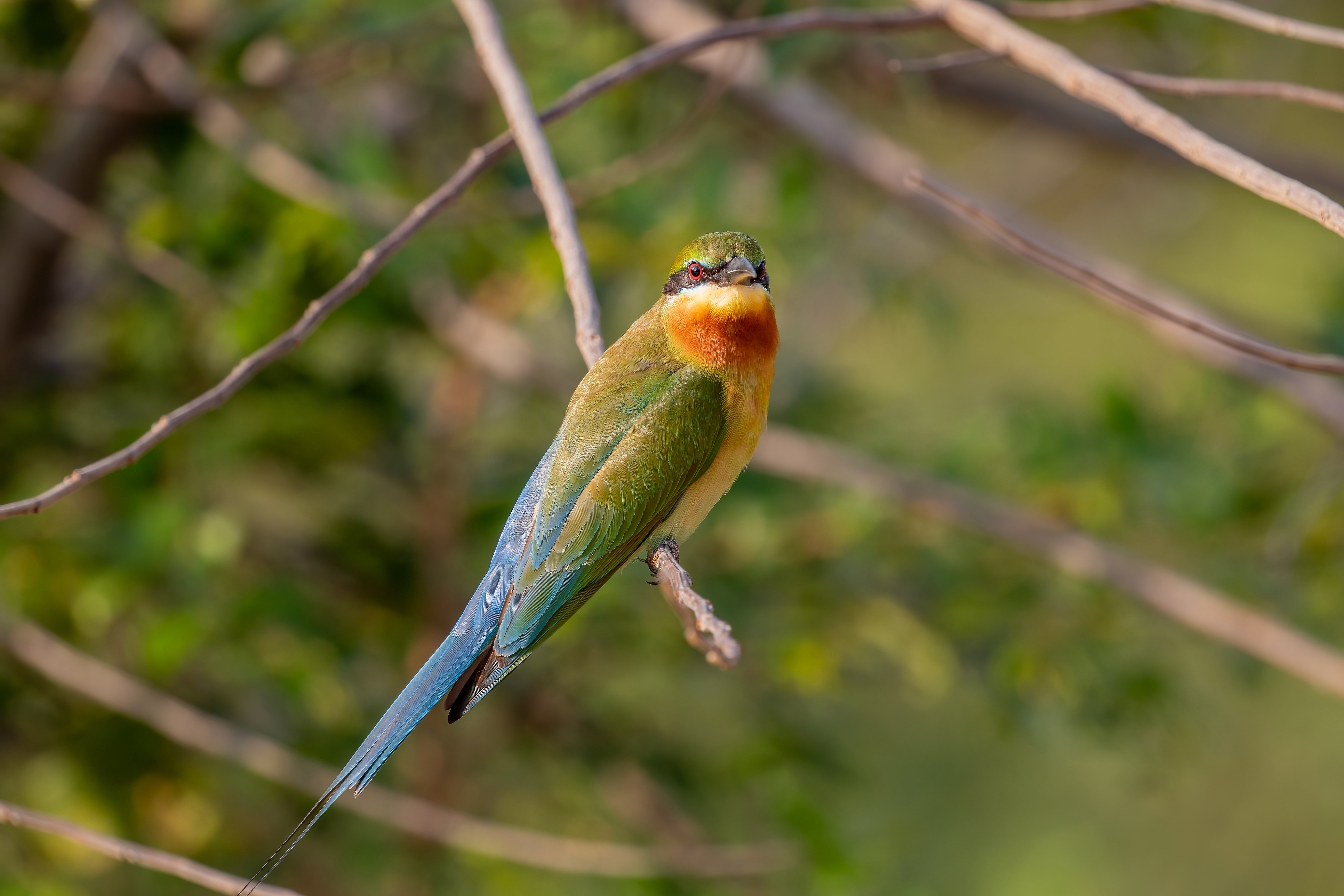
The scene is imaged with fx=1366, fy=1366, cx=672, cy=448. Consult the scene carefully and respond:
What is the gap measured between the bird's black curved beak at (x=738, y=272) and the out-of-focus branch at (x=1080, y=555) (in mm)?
949

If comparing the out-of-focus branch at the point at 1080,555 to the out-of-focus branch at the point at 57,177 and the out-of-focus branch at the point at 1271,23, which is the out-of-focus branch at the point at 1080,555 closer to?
the out-of-focus branch at the point at 1271,23

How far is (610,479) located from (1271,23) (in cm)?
124

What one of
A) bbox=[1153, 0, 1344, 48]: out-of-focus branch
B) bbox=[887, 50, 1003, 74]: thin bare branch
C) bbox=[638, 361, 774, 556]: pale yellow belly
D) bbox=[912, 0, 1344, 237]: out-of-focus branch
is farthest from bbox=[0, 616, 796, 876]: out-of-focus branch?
bbox=[1153, 0, 1344, 48]: out-of-focus branch

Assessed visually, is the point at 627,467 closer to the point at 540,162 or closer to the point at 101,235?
the point at 540,162

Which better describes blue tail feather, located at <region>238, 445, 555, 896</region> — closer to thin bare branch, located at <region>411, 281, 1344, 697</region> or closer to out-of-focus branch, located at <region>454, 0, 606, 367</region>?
out-of-focus branch, located at <region>454, 0, 606, 367</region>

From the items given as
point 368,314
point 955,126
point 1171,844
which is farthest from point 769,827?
point 955,126

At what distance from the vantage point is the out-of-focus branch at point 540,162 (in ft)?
6.66

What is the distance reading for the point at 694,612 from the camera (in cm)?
158

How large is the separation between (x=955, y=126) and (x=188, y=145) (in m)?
5.71

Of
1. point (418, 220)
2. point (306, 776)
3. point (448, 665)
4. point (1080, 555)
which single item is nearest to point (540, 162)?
point (418, 220)

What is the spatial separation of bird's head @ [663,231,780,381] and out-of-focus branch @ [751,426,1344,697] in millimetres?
838

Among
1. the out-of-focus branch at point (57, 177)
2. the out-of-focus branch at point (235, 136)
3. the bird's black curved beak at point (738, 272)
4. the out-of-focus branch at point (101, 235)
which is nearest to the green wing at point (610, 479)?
the bird's black curved beak at point (738, 272)

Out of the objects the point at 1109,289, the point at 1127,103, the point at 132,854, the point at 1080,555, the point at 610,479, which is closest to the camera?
the point at 132,854

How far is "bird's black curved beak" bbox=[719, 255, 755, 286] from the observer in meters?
2.58
